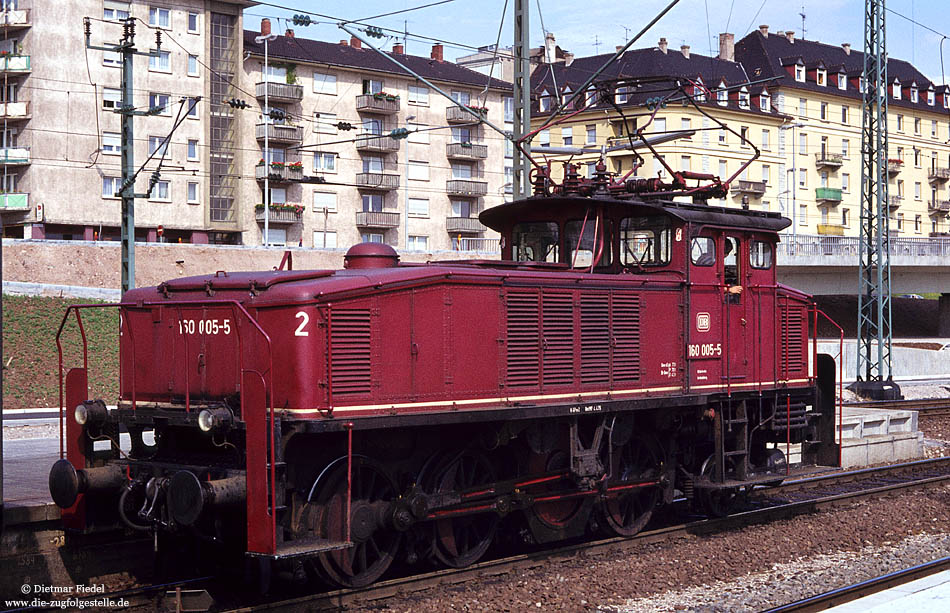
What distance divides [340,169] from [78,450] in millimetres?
52334

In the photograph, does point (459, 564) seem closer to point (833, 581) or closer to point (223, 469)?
point (223, 469)

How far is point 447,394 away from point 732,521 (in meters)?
5.37

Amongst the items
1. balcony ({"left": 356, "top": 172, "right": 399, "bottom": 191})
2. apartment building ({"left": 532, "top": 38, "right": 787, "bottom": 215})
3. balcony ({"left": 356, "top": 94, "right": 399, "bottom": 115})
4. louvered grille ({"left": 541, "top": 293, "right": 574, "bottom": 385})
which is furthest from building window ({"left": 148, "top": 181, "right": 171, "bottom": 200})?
louvered grille ({"left": 541, "top": 293, "right": 574, "bottom": 385})

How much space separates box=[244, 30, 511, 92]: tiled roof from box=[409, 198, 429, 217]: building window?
7.58 meters

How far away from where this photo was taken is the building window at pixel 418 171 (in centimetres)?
6406

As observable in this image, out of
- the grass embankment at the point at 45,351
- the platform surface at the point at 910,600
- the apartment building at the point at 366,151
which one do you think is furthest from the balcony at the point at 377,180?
the platform surface at the point at 910,600

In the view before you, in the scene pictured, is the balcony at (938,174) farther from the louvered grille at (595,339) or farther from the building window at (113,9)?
the louvered grille at (595,339)

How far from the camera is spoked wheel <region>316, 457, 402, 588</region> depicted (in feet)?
29.9

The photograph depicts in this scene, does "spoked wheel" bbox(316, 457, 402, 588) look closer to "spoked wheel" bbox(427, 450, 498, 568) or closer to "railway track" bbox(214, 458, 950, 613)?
"railway track" bbox(214, 458, 950, 613)

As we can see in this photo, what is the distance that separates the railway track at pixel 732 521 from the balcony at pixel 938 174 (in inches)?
2999

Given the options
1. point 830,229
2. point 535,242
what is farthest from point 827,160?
point 535,242

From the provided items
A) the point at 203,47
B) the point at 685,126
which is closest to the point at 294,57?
the point at 203,47

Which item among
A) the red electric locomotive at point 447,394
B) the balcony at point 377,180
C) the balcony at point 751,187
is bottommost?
the red electric locomotive at point 447,394

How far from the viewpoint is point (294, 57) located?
58.8m
